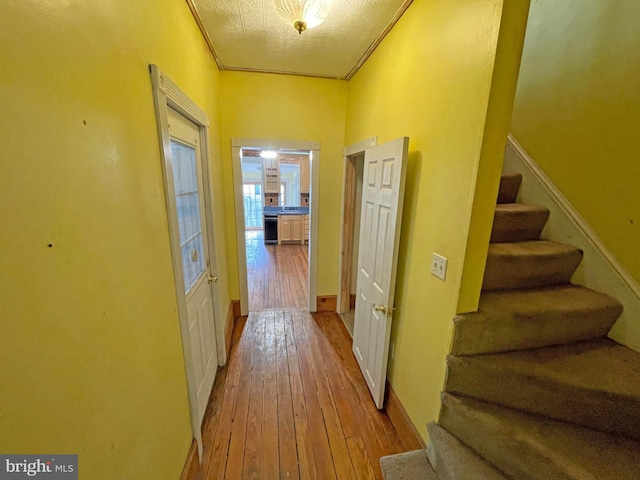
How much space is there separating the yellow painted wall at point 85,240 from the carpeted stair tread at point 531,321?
4.58ft

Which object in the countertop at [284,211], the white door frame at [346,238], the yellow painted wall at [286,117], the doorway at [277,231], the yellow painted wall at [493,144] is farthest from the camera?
the countertop at [284,211]

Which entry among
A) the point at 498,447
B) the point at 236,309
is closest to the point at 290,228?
the point at 236,309

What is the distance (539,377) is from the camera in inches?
44.8

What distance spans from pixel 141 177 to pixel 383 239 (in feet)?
4.62

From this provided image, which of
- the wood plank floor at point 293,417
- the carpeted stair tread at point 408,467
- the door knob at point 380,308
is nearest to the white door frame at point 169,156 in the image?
the wood plank floor at point 293,417

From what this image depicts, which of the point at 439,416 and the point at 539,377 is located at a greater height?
the point at 539,377

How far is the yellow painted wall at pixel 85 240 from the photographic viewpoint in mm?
471

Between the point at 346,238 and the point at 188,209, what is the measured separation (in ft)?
5.84

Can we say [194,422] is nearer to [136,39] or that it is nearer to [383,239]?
[383,239]

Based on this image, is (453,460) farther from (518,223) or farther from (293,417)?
(518,223)

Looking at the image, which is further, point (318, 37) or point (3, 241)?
point (318, 37)

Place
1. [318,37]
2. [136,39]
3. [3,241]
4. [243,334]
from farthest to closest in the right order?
[243,334], [318,37], [136,39], [3,241]

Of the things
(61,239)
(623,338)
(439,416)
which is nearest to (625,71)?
(623,338)

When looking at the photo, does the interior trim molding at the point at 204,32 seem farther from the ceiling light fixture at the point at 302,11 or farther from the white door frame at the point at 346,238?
the white door frame at the point at 346,238
